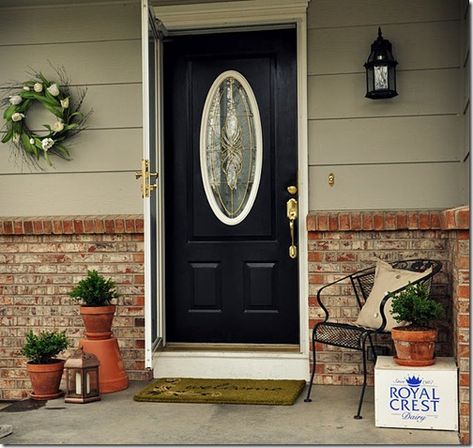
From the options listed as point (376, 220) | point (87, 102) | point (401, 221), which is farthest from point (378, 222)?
point (87, 102)

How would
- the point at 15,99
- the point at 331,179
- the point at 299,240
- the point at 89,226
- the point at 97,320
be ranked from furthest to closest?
the point at 15,99 → the point at 89,226 → the point at 299,240 → the point at 331,179 → the point at 97,320

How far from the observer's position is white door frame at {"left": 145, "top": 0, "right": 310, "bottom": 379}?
5324 millimetres

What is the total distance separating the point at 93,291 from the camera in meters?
5.14

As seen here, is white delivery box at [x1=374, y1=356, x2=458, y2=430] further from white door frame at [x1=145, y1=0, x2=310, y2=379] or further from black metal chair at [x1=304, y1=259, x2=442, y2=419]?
white door frame at [x1=145, y1=0, x2=310, y2=379]

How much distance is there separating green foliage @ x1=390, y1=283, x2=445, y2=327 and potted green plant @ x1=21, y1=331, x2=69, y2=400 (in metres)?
1.96

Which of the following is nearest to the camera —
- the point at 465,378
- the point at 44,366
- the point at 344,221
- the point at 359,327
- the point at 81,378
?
the point at 465,378

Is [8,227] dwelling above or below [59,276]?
above

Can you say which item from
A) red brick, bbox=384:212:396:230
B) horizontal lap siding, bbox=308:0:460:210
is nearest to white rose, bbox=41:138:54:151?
horizontal lap siding, bbox=308:0:460:210

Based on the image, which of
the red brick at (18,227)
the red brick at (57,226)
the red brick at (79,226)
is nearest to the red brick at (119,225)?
the red brick at (79,226)

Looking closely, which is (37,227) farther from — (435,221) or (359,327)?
(435,221)

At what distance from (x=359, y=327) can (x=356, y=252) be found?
2.18ft

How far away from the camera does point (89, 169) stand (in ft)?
18.5

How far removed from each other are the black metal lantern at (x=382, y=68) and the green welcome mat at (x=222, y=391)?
1.80 metres

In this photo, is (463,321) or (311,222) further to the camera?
(311,222)
